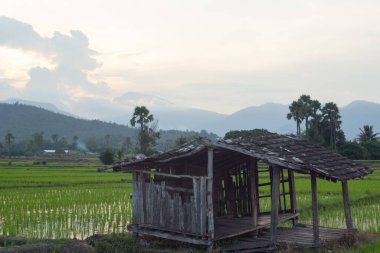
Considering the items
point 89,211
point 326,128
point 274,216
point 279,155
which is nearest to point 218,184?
point 274,216

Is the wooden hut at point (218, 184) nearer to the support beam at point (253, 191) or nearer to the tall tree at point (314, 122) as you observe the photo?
the support beam at point (253, 191)

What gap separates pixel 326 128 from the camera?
54.3m

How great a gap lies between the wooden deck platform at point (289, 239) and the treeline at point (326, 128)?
38.0 m

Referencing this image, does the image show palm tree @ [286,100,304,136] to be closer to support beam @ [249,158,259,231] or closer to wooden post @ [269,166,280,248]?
support beam @ [249,158,259,231]

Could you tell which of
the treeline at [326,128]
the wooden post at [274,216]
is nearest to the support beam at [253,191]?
the wooden post at [274,216]

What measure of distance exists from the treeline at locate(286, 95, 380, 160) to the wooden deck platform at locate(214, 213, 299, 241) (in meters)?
37.8

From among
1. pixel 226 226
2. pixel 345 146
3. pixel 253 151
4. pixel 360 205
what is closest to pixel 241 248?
pixel 226 226

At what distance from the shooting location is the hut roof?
9906mm

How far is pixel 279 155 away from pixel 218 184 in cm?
257

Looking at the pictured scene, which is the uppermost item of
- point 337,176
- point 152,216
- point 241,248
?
point 337,176

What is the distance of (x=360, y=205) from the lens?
18562 mm

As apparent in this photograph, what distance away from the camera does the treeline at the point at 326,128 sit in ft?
163

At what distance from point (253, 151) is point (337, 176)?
1855mm

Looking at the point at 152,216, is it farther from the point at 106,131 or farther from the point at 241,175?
the point at 106,131
